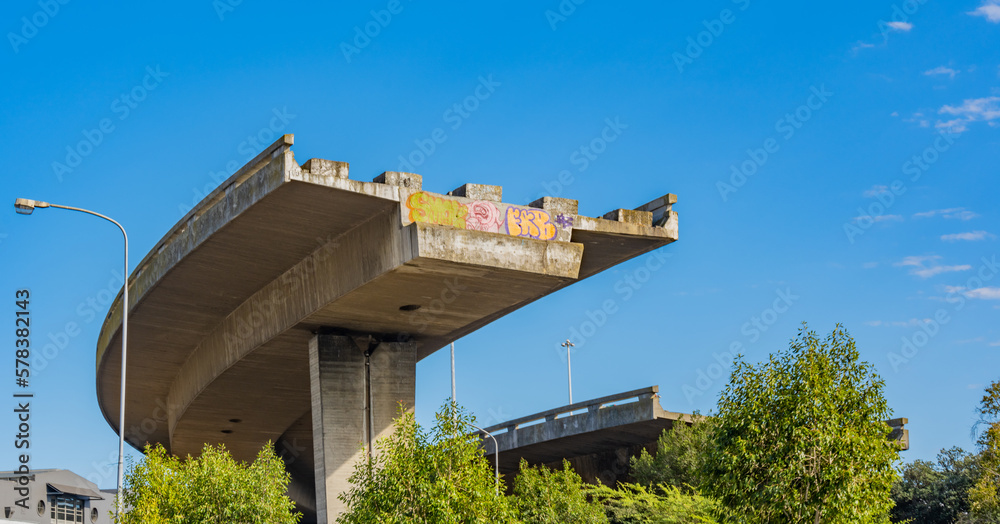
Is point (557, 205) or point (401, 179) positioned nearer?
point (401, 179)

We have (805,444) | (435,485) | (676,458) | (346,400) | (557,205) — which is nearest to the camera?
(805,444)

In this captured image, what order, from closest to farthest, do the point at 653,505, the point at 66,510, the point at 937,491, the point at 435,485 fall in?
the point at 435,485
the point at 653,505
the point at 937,491
the point at 66,510

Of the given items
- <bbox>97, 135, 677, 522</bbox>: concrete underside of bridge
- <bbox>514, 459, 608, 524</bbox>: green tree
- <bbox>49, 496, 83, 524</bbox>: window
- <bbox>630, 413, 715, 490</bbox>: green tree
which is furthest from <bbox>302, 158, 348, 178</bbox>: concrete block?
<bbox>49, 496, 83, 524</bbox>: window

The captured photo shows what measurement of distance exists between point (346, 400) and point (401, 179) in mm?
8419

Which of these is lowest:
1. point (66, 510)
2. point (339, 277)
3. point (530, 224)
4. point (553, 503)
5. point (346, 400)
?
point (553, 503)

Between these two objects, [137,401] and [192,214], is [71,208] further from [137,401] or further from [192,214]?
[137,401]

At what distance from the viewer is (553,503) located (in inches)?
1550

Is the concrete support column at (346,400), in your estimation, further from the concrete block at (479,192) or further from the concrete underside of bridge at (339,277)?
the concrete block at (479,192)

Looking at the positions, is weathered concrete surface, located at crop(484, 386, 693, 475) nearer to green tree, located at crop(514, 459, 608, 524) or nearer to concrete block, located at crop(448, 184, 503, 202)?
green tree, located at crop(514, 459, 608, 524)

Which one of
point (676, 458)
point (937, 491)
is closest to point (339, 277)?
point (676, 458)

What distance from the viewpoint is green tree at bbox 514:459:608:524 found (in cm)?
3869

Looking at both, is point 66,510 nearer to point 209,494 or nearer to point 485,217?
point 209,494

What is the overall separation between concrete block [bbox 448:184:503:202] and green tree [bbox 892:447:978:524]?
35.7 meters

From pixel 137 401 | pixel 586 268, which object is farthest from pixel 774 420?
pixel 137 401
